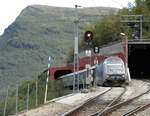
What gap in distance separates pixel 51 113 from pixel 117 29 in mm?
63413

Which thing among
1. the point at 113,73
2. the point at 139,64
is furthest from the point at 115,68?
the point at 139,64

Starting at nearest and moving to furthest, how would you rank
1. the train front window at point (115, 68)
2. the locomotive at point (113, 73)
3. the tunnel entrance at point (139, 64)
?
the locomotive at point (113, 73) < the train front window at point (115, 68) < the tunnel entrance at point (139, 64)

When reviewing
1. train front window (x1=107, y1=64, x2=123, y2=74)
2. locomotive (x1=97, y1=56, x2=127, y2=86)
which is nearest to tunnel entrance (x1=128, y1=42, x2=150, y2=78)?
locomotive (x1=97, y1=56, x2=127, y2=86)

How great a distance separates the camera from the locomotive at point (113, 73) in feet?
87.9

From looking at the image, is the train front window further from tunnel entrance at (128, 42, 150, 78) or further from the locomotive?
tunnel entrance at (128, 42, 150, 78)

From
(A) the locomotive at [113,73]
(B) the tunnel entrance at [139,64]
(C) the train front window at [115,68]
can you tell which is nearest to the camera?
(A) the locomotive at [113,73]

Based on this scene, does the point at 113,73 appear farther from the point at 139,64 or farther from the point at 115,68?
the point at 139,64

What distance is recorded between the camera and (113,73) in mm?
26953

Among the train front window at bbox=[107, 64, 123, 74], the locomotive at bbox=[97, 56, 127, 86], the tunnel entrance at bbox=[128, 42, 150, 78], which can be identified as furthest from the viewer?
the tunnel entrance at bbox=[128, 42, 150, 78]

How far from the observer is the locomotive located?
26781 mm

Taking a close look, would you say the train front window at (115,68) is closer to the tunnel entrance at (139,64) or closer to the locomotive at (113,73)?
the locomotive at (113,73)

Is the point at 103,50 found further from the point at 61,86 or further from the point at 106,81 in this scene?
the point at 106,81

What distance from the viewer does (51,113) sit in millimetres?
12719

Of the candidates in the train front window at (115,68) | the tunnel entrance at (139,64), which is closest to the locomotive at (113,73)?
the train front window at (115,68)
